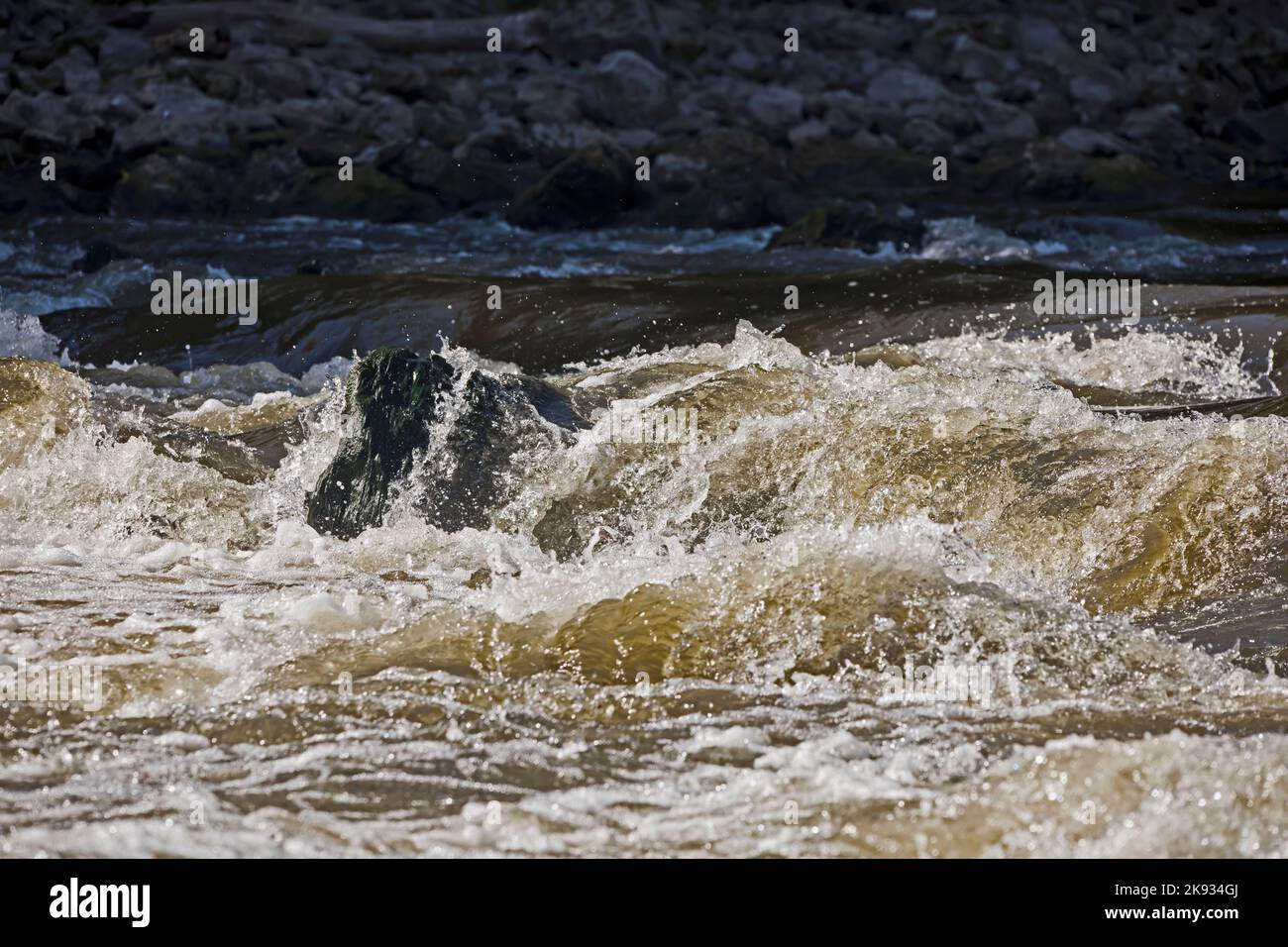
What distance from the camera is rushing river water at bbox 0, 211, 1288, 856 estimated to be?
123 inches

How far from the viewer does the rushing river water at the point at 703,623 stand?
123 inches

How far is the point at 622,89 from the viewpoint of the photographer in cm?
2091

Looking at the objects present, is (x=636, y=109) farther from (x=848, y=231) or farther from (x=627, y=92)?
(x=848, y=231)

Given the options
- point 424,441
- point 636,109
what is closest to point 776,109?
point 636,109

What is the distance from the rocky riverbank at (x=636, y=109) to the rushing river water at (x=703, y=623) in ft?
25.9

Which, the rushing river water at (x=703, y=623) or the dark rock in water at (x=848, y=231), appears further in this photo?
the dark rock in water at (x=848, y=231)

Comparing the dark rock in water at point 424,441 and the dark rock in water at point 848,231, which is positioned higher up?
the dark rock in water at point 848,231

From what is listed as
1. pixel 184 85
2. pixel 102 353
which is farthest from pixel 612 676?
pixel 184 85

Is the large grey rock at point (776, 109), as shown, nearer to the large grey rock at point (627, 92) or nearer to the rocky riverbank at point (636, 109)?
the rocky riverbank at point (636, 109)

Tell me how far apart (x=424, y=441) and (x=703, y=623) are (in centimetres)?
176

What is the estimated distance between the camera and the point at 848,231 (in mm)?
13414

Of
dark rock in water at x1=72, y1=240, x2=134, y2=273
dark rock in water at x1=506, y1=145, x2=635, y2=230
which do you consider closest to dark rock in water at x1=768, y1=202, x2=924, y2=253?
dark rock in water at x1=506, y1=145, x2=635, y2=230

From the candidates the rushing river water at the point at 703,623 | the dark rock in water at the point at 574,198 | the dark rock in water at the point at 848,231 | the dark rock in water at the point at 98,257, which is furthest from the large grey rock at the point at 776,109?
the rushing river water at the point at 703,623
